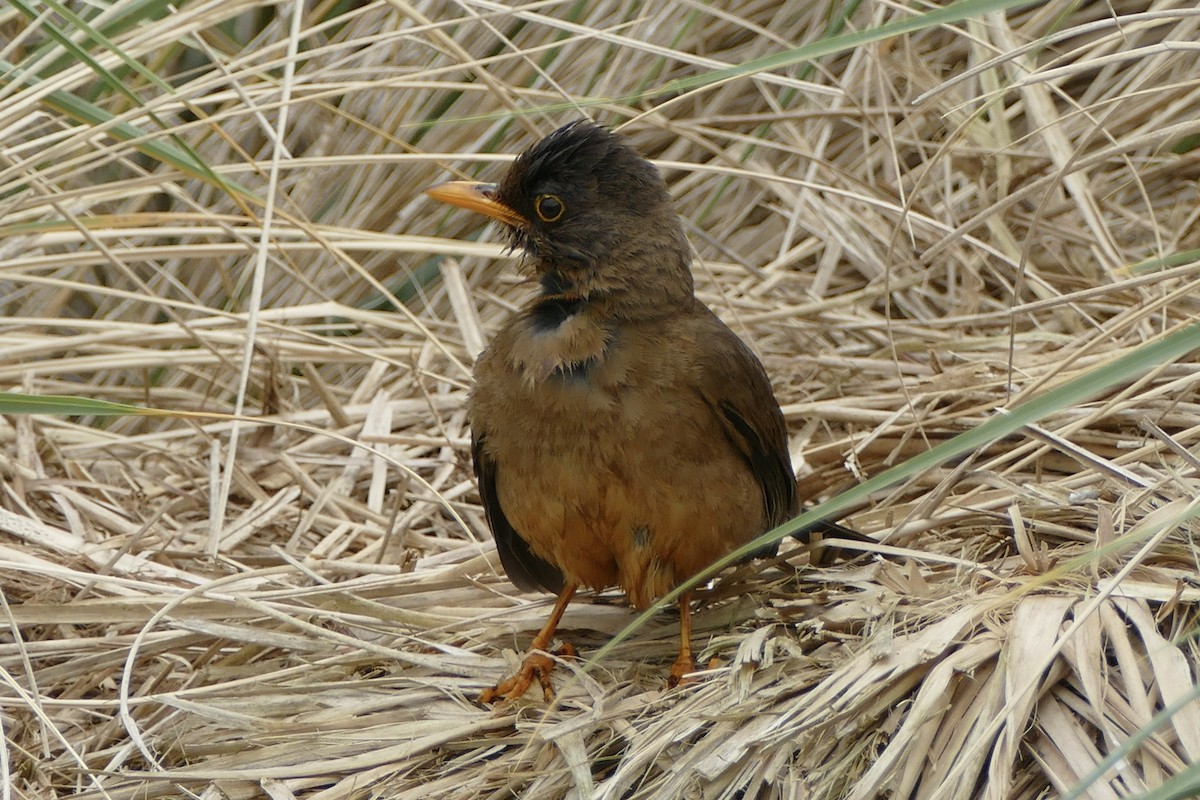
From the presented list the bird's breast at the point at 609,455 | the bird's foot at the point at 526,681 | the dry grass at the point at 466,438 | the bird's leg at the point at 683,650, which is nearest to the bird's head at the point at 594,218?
the bird's breast at the point at 609,455

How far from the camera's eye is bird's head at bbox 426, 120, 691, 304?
3102 mm

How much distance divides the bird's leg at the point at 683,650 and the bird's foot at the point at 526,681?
251 mm

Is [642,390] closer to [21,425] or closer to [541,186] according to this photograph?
[541,186]

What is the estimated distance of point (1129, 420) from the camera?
10.9 ft

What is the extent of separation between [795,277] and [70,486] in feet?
7.41

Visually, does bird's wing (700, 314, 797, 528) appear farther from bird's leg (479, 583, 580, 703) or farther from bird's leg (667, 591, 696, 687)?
bird's leg (479, 583, 580, 703)

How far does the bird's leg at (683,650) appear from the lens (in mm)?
2881

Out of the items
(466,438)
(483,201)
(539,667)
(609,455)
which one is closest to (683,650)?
(539,667)

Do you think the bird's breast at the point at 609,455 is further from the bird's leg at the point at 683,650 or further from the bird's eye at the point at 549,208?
the bird's eye at the point at 549,208

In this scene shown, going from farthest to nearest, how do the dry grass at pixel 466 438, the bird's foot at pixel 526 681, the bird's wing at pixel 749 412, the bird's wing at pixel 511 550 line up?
1. the bird's wing at pixel 511 550
2. the bird's wing at pixel 749 412
3. the bird's foot at pixel 526 681
4. the dry grass at pixel 466 438

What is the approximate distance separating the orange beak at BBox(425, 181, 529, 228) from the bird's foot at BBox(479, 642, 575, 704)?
0.97 m

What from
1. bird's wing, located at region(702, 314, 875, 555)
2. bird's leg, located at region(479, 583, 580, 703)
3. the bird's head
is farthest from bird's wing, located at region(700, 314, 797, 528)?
bird's leg, located at region(479, 583, 580, 703)

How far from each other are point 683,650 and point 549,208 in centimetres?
101

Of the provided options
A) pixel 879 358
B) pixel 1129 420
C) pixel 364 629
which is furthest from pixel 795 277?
pixel 364 629
